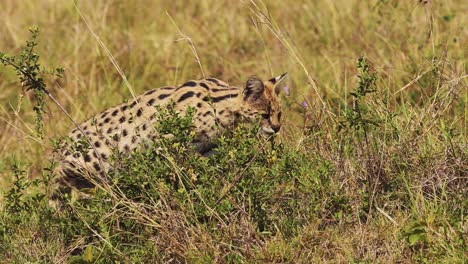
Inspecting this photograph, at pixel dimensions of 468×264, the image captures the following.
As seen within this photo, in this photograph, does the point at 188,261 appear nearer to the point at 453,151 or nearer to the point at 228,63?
A: the point at 453,151

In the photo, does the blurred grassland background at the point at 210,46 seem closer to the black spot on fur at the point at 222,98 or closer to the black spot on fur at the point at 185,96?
the black spot on fur at the point at 222,98

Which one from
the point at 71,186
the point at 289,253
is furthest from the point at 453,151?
the point at 71,186

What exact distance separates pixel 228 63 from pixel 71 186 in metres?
2.04

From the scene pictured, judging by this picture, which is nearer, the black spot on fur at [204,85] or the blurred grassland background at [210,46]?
the black spot on fur at [204,85]

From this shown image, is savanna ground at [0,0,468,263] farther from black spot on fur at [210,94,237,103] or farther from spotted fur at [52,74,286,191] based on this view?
black spot on fur at [210,94,237,103]

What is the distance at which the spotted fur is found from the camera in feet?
19.3

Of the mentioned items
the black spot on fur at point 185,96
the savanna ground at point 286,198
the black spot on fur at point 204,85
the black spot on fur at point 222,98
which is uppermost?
the black spot on fur at point 185,96

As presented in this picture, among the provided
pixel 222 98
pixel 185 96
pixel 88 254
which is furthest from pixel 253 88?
pixel 88 254

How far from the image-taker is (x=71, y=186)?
6.05 metres

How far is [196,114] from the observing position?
19.5 ft

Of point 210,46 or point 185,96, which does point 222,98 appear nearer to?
point 185,96

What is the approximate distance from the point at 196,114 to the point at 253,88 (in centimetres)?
42

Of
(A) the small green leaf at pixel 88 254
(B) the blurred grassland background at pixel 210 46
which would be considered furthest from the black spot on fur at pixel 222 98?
(A) the small green leaf at pixel 88 254

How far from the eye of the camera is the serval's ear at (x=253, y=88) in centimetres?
598
